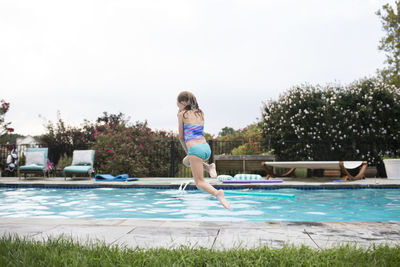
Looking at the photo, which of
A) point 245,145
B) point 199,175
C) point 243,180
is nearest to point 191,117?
point 199,175

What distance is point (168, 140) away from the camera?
1466cm

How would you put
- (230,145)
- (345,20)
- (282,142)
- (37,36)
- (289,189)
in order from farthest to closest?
(230,145) → (282,142) → (345,20) → (289,189) → (37,36)

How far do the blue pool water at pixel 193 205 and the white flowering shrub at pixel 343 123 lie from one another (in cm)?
402

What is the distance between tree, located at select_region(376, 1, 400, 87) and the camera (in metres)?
21.7

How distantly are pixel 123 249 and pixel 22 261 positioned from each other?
2.35 ft

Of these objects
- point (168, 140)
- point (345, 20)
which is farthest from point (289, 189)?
point (168, 140)

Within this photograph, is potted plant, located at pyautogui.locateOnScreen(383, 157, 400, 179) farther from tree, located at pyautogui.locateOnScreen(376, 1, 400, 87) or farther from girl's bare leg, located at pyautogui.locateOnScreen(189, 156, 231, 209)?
tree, located at pyautogui.locateOnScreen(376, 1, 400, 87)

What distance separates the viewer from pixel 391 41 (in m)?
22.2

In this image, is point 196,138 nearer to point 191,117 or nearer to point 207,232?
point 191,117

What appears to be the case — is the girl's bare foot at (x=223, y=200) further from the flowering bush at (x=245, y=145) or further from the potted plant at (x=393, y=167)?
the flowering bush at (x=245, y=145)

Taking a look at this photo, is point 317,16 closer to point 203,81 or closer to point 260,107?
point 203,81

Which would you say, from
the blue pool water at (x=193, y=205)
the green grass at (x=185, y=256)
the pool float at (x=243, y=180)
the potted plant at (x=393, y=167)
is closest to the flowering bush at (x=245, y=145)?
the pool float at (x=243, y=180)

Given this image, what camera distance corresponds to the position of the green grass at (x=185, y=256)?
248cm

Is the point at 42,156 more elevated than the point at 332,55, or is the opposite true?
the point at 332,55
